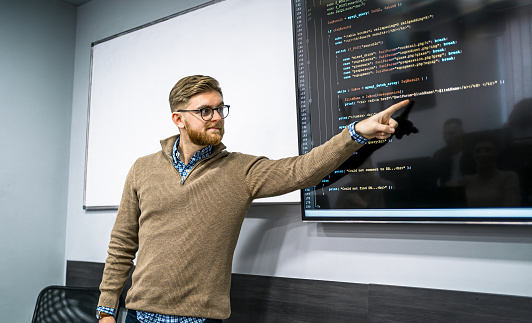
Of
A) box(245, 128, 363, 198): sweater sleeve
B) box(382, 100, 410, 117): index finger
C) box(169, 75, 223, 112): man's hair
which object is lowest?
box(245, 128, 363, 198): sweater sleeve

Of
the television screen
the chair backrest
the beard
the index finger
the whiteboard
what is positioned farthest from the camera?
the chair backrest

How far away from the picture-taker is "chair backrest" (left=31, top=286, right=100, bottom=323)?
6.81ft

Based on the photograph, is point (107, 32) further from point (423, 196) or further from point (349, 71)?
point (423, 196)

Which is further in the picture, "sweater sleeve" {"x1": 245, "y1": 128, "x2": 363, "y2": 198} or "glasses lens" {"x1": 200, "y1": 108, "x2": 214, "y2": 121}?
"glasses lens" {"x1": 200, "y1": 108, "x2": 214, "y2": 121}

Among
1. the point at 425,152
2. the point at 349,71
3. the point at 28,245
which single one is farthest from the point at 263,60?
the point at 28,245

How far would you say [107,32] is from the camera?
255 centimetres

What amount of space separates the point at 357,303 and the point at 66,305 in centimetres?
159

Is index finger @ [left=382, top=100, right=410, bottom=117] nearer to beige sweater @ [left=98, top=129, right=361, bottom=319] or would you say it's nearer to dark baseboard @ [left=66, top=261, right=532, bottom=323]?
beige sweater @ [left=98, top=129, right=361, bottom=319]

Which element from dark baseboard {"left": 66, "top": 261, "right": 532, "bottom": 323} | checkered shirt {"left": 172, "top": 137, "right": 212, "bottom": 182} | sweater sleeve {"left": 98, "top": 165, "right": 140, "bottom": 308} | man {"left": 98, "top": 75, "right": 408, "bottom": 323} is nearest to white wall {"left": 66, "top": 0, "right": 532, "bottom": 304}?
dark baseboard {"left": 66, "top": 261, "right": 532, "bottom": 323}

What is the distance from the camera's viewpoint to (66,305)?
2.11 meters

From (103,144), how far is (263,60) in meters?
1.22

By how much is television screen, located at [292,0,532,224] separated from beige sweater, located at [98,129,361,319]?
0.64 feet

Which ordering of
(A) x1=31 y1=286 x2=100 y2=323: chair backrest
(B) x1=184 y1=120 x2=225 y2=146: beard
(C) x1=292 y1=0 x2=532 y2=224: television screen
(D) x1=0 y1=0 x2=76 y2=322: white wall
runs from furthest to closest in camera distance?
1. (D) x1=0 y1=0 x2=76 y2=322: white wall
2. (A) x1=31 y1=286 x2=100 y2=323: chair backrest
3. (B) x1=184 y1=120 x2=225 y2=146: beard
4. (C) x1=292 y1=0 x2=532 y2=224: television screen

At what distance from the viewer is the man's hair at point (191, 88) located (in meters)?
1.51
